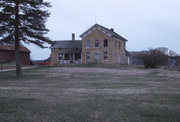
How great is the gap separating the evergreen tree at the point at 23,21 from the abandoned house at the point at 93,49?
69.7ft

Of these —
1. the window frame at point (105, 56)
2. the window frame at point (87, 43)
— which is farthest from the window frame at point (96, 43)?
the window frame at point (105, 56)

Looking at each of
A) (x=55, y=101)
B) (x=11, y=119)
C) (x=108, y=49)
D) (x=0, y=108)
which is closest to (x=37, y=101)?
(x=55, y=101)

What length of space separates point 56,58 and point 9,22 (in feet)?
85.7

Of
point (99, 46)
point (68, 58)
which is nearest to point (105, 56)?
point (99, 46)

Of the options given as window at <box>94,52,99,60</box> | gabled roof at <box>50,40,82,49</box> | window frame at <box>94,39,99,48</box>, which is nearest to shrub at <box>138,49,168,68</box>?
window at <box>94,52,99,60</box>

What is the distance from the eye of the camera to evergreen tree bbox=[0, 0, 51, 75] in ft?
78.6

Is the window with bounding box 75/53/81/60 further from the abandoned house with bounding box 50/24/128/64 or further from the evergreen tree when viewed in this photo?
the evergreen tree

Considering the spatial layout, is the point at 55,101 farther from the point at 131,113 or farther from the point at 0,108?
the point at 131,113

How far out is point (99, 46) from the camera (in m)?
46.3

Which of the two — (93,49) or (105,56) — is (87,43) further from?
(105,56)

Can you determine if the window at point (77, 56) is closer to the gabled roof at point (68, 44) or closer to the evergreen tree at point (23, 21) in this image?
the gabled roof at point (68, 44)

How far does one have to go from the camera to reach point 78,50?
49031mm

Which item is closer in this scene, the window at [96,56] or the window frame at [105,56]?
the window frame at [105,56]

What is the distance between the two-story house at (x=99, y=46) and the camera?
150 ft
